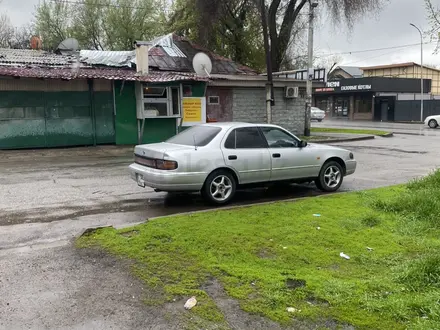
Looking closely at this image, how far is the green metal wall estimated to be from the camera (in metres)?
15.7

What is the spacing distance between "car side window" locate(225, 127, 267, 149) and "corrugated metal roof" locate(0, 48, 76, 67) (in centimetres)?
1165

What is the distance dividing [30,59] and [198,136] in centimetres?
1239

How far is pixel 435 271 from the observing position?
4.12 meters

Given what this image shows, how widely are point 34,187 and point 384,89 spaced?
148 feet

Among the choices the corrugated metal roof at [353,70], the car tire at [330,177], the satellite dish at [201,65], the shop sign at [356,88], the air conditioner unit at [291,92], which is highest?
the corrugated metal roof at [353,70]

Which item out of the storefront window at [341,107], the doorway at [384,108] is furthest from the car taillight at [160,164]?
the storefront window at [341,107]

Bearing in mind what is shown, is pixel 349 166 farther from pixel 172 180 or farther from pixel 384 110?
pixel 384 110

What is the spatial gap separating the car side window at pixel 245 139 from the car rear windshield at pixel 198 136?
0.29 metres

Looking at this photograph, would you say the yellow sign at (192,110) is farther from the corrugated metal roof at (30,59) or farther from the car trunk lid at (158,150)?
the car trunk lid at (158,150)

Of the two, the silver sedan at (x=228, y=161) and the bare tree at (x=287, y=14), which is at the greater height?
the bare tree at (x=287, y=14)

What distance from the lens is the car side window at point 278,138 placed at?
27.2 feet

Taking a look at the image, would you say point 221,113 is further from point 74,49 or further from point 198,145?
point 198,145

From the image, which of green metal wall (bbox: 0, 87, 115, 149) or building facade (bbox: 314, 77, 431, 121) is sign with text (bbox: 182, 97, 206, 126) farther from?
Answer: building facade (bbox: 314, 77, 431, 121)

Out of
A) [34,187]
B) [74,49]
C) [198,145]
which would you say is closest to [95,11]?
[74,49]
